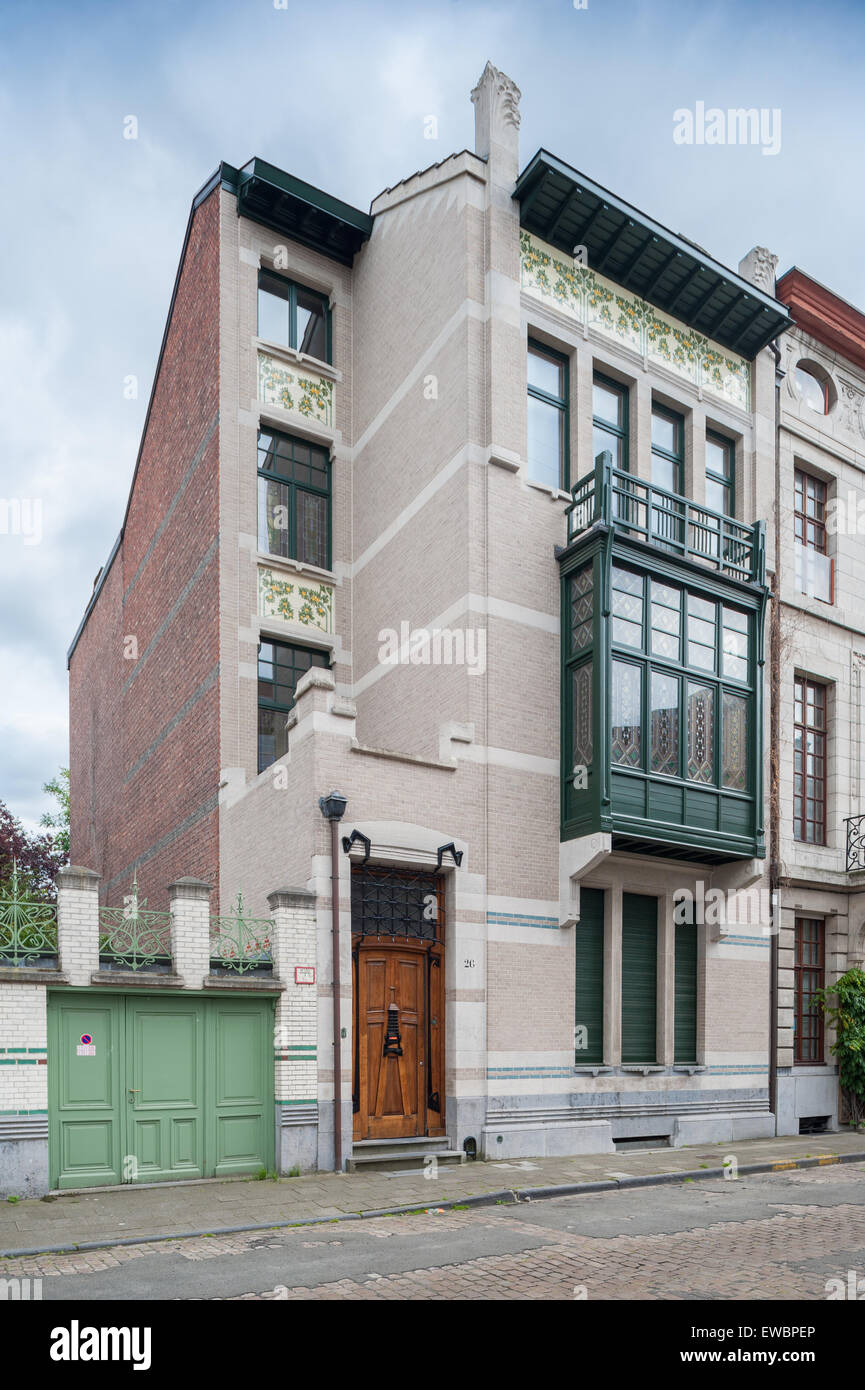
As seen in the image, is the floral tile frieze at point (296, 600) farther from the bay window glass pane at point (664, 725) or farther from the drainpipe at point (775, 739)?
the drainpipe at point (775, 739)

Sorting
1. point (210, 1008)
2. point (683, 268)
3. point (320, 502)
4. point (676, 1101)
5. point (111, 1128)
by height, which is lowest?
point (676, 1101)

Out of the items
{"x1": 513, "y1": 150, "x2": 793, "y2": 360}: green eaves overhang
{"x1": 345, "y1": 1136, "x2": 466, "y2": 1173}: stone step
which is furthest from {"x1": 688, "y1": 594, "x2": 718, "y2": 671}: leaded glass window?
{"x1": 345, "y1": 1136, "x2": 466, "y2": 1173}: stone step

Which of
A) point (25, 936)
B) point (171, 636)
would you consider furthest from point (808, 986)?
point (25, 936)

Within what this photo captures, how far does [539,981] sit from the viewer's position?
53.2 ft

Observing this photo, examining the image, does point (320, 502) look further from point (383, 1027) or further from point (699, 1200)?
point (699, 1200)

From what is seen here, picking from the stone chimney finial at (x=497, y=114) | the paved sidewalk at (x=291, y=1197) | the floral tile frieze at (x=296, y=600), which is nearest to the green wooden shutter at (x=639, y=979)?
the paved sidewalk at (x=291, y=1197)

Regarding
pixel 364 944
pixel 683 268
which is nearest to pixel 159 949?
pixel 364 944

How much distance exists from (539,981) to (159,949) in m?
5.66

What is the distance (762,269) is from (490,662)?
413 inches

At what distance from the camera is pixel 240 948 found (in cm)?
1417

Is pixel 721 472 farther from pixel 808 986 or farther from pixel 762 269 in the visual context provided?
pixel 808 986

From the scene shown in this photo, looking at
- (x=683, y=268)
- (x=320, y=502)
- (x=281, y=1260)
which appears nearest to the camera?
(x=281, y=1260)

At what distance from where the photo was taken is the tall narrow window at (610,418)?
63.1 feet

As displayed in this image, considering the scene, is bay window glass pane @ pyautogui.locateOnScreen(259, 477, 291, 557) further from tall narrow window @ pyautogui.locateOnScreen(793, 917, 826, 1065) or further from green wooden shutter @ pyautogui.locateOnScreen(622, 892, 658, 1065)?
tall narrow window @ pyautogui.locateOnScreen(793, 917, 826, 1065)
